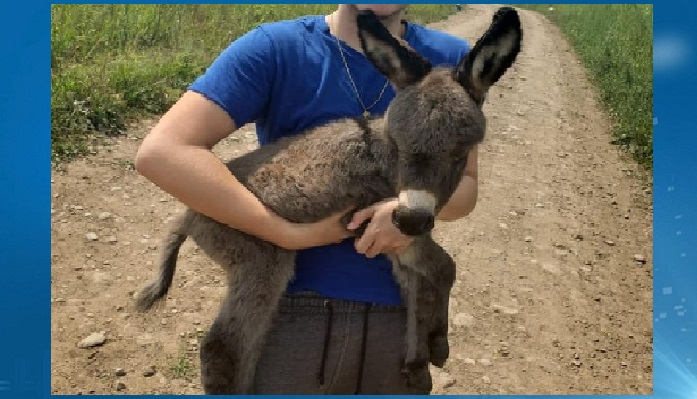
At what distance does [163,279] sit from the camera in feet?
6.11

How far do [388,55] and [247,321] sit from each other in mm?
756

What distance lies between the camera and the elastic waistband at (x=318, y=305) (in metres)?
1.63

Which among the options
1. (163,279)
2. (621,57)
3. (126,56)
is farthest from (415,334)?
(126,56)

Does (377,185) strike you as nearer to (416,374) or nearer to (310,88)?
(310,88)

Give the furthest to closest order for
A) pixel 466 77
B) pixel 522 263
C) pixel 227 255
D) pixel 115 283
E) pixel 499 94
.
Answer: pixel 499 94, pixel 522 263, pixel 115 283, pixel 227 255, pixel 466 77

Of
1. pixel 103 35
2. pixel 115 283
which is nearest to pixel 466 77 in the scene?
pixel 115 283

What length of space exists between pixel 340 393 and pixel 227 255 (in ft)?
1.58

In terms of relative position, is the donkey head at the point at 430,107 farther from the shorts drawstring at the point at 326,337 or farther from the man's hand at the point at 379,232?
the shorts drawstring at the point at 326,337

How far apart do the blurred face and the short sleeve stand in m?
0.25

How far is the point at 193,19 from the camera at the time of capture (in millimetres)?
3424

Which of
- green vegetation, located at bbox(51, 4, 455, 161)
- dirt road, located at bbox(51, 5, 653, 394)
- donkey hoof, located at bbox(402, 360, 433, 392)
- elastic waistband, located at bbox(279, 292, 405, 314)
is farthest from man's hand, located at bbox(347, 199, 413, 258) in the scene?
green vegetation, located at bbox(51, 4, 455, 161)

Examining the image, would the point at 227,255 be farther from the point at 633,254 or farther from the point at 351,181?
the point at 633,254

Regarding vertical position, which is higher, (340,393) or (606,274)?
(340,393)

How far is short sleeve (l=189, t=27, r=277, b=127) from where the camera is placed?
4.83 feet
